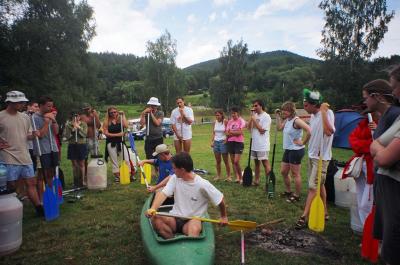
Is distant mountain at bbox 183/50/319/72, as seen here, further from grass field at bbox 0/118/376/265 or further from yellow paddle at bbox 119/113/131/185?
grass field at bbox 0/118/376/265

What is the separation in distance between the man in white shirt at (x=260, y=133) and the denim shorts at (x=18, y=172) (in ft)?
15.2

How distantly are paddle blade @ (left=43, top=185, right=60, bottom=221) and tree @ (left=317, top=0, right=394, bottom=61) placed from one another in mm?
25041

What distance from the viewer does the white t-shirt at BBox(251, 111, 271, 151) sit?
7.02 metres

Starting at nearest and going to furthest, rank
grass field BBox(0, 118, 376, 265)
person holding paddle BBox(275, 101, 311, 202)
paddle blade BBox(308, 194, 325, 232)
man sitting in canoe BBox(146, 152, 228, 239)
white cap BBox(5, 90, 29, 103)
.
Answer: man sitting in canoe BBox(146, 152, 228, 239) < grass field BBox(0, 118, 376, 265) < paddle blade BBox(308, 194, 325, 232) < white cap BBox(5, 90, 29, 103) < person holding paddle BBox(275, 101, 311, 202)

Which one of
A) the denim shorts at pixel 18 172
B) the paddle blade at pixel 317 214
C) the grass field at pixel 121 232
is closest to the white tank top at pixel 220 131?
the grass field at pixel 121 232

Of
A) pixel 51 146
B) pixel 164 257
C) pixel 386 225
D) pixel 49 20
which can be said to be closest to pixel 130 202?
pixel 51 146

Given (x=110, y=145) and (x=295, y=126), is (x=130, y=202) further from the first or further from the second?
(x=295, y=126)

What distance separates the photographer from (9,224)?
3936 mm

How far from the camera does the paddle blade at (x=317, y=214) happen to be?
4.51m

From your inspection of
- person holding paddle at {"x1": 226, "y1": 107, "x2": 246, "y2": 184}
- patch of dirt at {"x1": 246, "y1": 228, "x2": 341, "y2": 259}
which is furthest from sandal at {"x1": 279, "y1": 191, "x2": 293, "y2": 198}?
patch of dirt at {"x1": 246, "y1": 228, "x2": 341, "y2": 259}

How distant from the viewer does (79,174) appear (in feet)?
24.6

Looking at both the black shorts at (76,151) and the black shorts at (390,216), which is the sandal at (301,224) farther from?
the black shorts at (76,151)

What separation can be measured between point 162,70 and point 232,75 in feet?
32.7

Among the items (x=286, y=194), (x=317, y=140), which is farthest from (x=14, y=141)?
(x=286, y=194)
